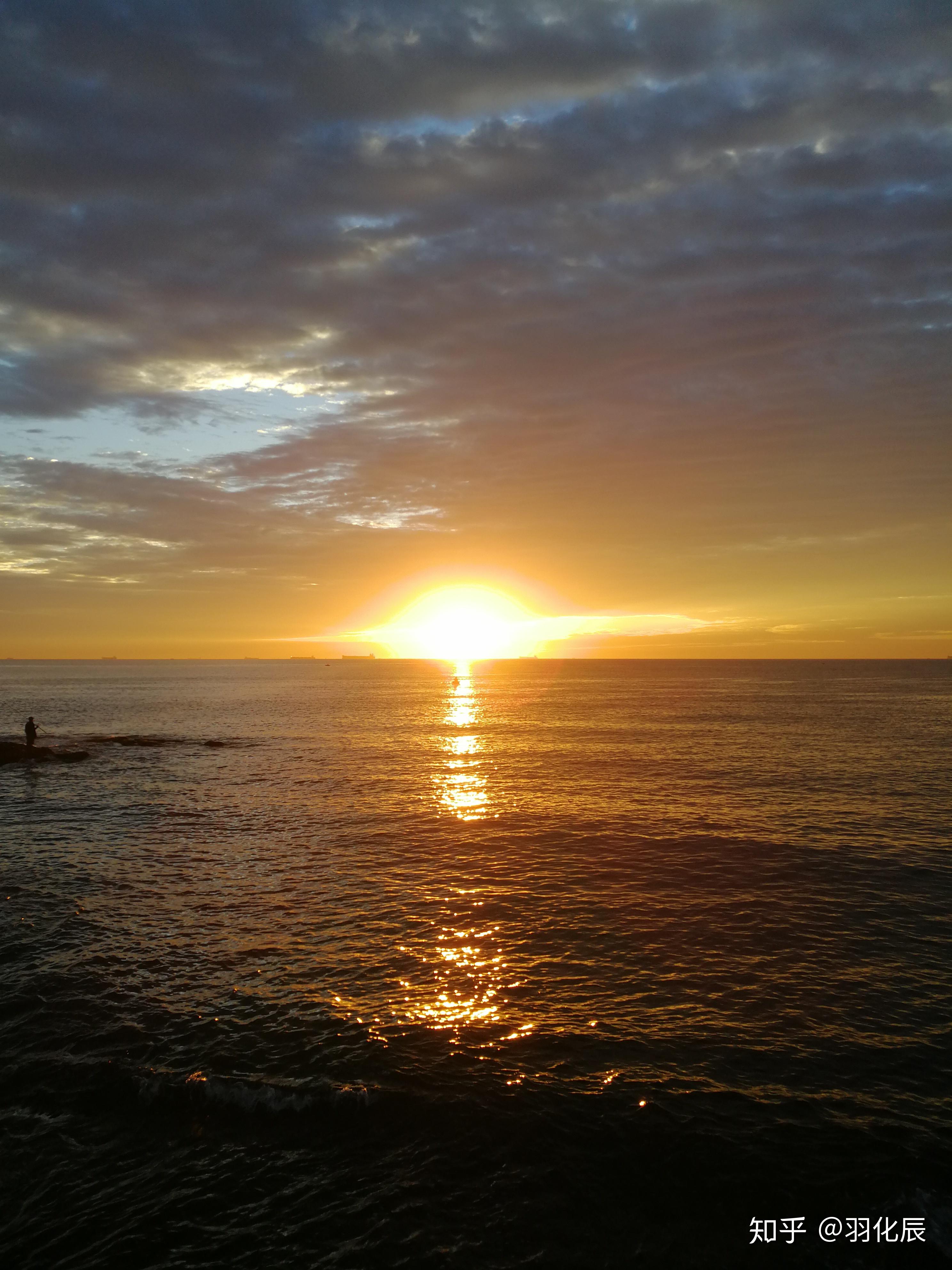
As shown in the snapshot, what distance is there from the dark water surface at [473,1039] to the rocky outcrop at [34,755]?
27.3 meters

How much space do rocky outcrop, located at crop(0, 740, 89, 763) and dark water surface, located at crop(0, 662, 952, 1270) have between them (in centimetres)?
2729

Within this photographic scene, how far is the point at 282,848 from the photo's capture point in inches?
1460

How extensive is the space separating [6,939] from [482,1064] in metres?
17.6

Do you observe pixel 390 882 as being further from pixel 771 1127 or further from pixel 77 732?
pixel 77 732

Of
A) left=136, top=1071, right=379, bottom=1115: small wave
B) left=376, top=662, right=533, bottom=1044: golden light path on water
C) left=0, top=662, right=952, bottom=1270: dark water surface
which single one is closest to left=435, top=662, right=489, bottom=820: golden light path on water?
left=0, top=662, right=952, bottom=1270: dark water surface

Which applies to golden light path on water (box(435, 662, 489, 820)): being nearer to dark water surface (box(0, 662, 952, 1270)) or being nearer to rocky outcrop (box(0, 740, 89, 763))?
dark water surface (box(0, 662, 952, 1270))

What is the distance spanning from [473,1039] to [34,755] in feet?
215

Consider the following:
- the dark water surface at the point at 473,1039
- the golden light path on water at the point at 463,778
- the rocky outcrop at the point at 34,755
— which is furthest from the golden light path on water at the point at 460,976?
the rocky outcrop at the point at 34,755

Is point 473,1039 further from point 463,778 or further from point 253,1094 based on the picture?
point 463,778

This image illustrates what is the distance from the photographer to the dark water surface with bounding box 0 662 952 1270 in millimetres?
12297

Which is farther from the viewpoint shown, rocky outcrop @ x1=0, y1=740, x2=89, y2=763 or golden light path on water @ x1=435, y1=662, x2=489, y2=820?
rocky outcrop @ x1=0, y1=740, x2=89, y2=763

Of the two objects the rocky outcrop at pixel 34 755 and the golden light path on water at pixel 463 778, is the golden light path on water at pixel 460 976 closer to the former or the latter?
the golden light path on water at pixel 463 778

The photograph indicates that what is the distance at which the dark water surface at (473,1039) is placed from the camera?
1230cm

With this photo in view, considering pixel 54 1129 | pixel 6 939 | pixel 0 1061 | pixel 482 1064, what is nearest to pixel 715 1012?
pixel 482 1064
